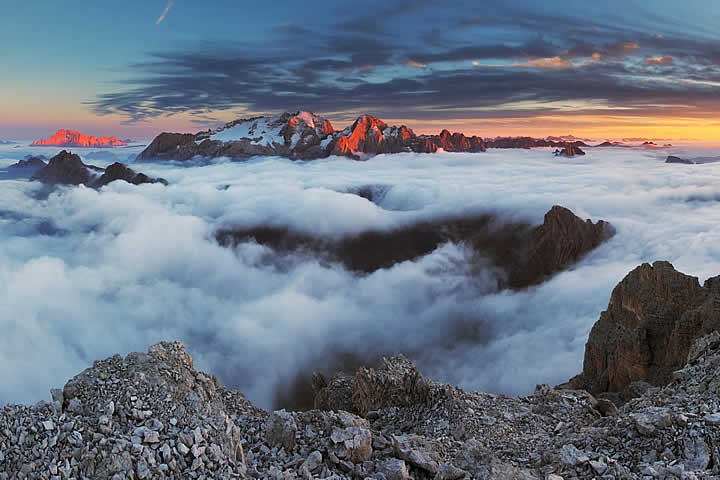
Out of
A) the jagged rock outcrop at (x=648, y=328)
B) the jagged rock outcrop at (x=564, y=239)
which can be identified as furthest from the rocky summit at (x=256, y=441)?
the jagged rock outcrop at (x=564, y=239)

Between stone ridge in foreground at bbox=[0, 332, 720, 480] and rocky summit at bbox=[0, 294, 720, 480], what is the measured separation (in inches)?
1.2

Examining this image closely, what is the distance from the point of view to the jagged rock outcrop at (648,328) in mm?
30609

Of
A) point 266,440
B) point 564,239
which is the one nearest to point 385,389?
point 266,440

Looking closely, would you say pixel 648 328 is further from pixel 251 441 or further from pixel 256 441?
pixel 251 441

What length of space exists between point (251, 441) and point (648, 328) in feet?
120

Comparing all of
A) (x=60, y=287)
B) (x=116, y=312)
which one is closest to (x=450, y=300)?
(x=116, y=312)

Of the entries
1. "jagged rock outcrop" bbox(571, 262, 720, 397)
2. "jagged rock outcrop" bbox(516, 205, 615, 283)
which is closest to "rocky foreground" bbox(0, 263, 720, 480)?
"jagged rock outcrop" bbox(571, 262, 720, 397)

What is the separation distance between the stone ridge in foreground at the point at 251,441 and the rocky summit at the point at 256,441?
3 cm

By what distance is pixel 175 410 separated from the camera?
10.7 m

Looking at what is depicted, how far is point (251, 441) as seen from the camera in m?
12.6

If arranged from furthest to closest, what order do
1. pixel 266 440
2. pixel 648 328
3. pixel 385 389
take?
pixel 648 328 → pixel 385 389 → pixel 266 440

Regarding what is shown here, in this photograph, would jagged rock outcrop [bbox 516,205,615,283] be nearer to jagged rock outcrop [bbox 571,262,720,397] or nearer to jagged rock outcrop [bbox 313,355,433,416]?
jagged rock outcrop [bbox 571,262,720,397]

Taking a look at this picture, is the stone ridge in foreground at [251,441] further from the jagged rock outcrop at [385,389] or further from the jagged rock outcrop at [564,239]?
the jagged rock outcrop at [564,239]

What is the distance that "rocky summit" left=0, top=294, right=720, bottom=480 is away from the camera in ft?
29.4
